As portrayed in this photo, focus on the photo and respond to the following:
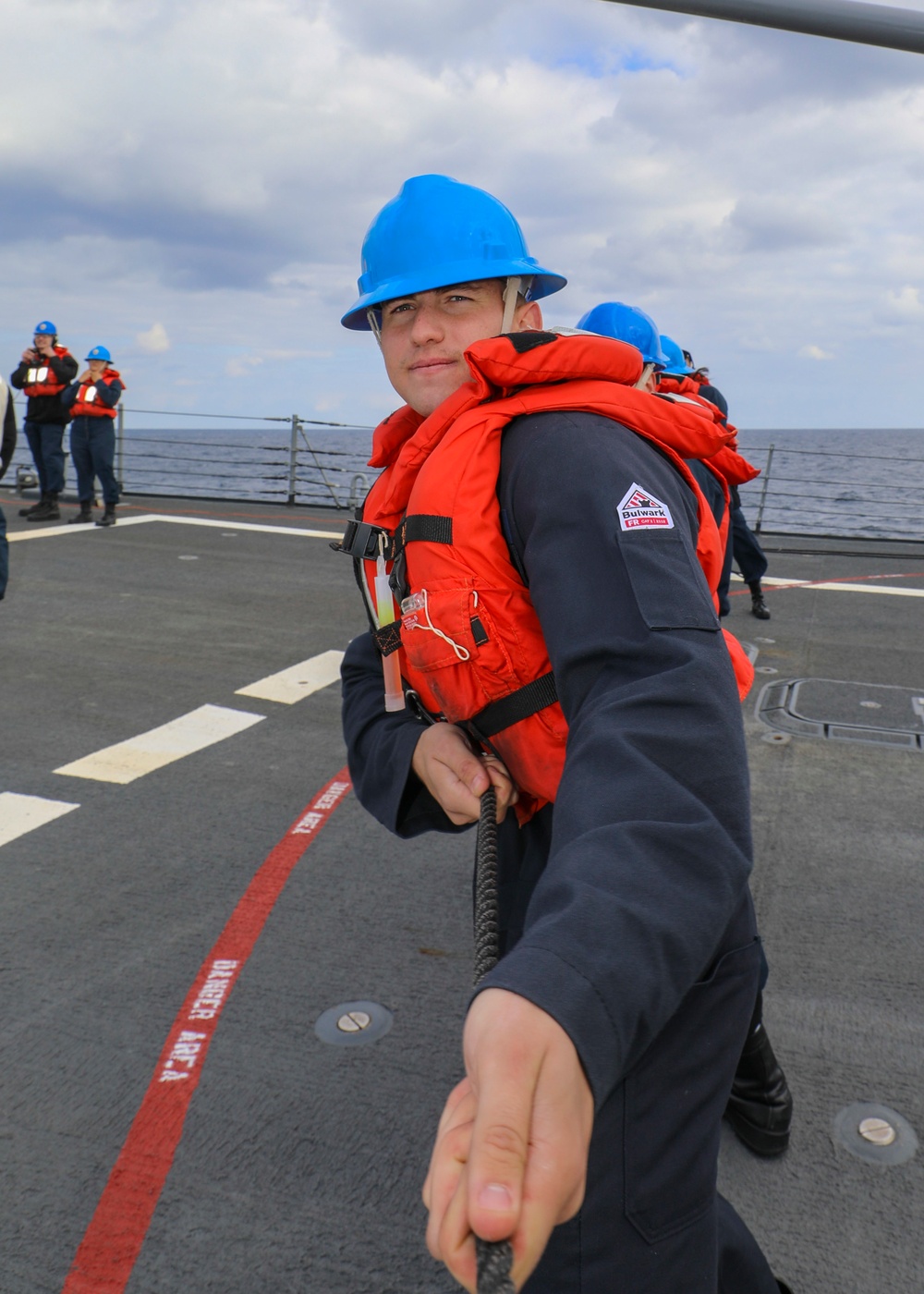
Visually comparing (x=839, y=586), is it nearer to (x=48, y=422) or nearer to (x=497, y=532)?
(x=48, y=422)

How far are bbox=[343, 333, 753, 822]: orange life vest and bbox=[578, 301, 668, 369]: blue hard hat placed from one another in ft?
9.91

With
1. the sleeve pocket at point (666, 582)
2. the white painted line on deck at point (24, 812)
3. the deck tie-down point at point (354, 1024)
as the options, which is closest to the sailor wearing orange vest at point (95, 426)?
the white painted line on deck at point (24, 812)

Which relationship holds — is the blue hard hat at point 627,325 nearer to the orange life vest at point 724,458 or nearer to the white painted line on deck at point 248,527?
the orange life vest at point 724,458

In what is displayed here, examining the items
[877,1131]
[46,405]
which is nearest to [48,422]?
[46,405]

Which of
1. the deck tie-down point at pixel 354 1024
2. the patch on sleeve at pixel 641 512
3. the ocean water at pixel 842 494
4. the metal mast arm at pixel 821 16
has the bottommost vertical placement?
the ocean water at pixel 842 494

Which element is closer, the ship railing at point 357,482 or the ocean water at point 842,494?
the ship railing at point 357,482

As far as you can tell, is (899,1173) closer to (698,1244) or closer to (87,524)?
(698,1244)

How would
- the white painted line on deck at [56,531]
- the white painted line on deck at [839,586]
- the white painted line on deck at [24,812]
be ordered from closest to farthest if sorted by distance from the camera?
the white painted line on deck at [24,812] < the white painted line on deck at [839,586] < the white painted line on deck at [56,531]

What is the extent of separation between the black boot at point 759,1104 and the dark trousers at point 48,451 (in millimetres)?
12991

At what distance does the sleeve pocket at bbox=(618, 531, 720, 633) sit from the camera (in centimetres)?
114

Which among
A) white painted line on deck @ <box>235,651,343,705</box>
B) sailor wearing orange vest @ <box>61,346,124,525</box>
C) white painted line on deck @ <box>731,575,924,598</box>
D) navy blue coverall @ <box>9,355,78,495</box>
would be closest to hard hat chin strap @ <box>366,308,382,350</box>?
white painted line on deck @ <box>235,651,343,705</box>

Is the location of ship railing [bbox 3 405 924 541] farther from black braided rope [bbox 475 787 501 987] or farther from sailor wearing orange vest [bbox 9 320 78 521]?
black braided rope [bbox 475 787 501 987]

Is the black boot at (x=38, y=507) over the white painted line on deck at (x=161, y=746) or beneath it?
over

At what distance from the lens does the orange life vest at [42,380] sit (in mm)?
13312
